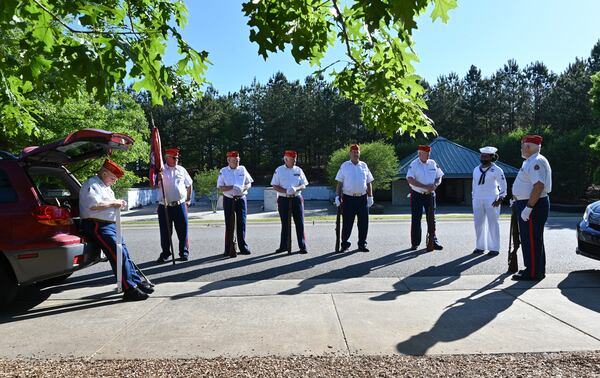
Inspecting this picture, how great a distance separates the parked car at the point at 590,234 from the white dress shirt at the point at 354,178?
355 centimetres

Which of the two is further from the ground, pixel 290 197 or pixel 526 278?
pixel 290 197

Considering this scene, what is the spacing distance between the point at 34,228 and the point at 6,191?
0.52 meters

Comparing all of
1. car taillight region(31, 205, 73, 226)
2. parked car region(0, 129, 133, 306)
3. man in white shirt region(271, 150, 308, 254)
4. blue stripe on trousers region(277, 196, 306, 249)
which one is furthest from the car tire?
blue stripe on trousers region(277, 196, 306, 249)

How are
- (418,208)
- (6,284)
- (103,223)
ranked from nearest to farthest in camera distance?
(6,284)
(103,223)
(418,208)

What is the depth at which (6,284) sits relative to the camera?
4.92 m

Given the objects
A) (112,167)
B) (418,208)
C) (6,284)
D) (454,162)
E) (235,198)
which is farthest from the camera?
(454,162)

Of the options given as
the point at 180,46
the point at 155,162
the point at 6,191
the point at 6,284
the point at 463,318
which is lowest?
Answer: the point at 463,318

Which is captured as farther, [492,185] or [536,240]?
[492,185]

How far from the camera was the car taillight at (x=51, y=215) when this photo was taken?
499 cm

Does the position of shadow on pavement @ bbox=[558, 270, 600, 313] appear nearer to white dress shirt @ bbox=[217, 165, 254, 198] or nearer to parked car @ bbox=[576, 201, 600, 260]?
parked car @ bbox=[576, 201, 600, 260]

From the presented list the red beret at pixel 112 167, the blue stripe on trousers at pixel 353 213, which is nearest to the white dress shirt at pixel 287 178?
the blue stripe on trousers at pixel 353 213

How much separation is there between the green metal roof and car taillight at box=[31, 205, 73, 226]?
96.2ft

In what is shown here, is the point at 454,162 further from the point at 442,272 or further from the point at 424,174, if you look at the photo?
the point at 442,272

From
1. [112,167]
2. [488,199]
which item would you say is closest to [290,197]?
[488,199]
